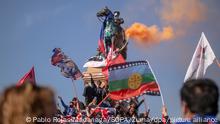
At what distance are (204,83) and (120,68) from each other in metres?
12.1

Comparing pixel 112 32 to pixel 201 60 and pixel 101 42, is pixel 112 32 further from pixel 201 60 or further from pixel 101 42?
pixel 201 60

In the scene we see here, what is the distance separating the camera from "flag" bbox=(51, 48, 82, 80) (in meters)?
18.6

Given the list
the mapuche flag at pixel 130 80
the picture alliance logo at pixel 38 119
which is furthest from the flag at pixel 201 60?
the picture alliance logo at pixel 38 119

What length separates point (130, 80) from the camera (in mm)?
15805

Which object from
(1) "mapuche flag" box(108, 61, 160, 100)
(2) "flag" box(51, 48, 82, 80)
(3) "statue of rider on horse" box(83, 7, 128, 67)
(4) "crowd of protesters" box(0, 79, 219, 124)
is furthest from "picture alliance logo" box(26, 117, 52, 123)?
(3) "statue of rider on horse" box(83, 7, 128, 67)

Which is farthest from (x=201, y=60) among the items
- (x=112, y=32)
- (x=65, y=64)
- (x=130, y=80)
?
(x=112, y=32)

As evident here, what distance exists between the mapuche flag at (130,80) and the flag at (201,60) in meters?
1.75

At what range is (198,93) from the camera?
152 inches

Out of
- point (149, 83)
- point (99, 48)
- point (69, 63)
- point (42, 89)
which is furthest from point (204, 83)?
point (99, 48)

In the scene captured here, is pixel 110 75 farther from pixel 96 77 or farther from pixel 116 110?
pixel 96 77

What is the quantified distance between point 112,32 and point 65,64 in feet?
18.8

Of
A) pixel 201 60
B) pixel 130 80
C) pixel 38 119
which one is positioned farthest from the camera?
pixel 130 80

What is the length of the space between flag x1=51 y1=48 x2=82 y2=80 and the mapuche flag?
295cm

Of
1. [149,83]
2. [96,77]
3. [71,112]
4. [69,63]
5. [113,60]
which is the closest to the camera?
[149,83]
